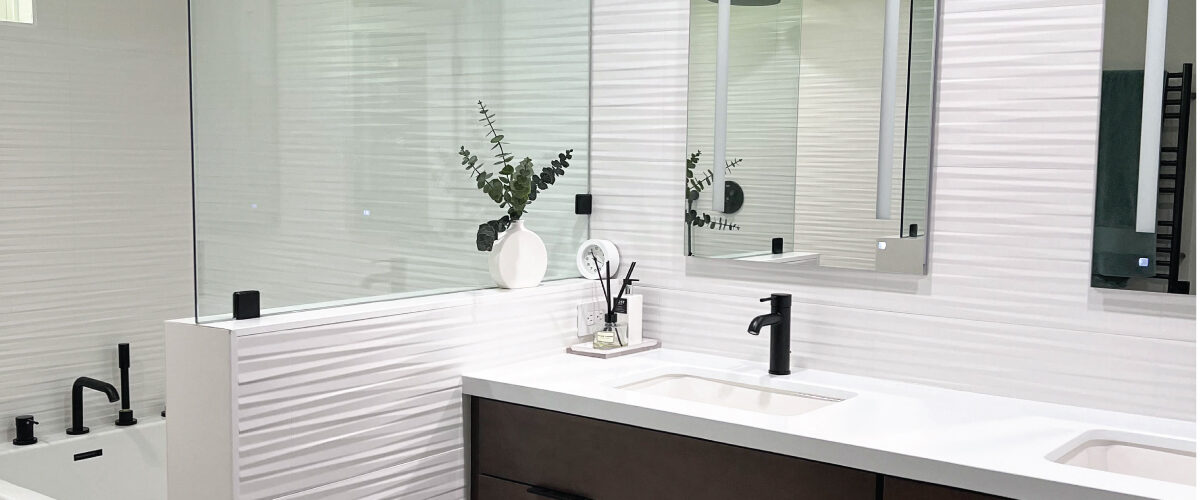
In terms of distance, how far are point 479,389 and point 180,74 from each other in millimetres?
1517

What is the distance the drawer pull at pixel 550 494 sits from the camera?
1921mm

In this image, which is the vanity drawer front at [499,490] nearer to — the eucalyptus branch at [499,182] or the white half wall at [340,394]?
the white half wall at [340,394]

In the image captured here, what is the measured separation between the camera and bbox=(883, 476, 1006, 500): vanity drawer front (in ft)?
4.87

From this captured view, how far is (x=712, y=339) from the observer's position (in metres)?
2.35

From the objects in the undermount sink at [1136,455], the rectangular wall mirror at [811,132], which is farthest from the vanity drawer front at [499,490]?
the undermount sink at [1136,455]

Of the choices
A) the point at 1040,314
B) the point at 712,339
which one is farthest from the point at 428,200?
the point at 1040,314

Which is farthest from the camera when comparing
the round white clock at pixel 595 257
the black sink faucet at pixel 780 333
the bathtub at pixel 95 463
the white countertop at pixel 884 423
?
the bathtub at pixel 95 463

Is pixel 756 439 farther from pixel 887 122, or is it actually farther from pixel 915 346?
pixel 887 122

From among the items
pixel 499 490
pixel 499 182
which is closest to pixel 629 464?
pixel 499 490

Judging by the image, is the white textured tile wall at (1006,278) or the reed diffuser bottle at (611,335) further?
the reed diffuser bottle at (611,335)

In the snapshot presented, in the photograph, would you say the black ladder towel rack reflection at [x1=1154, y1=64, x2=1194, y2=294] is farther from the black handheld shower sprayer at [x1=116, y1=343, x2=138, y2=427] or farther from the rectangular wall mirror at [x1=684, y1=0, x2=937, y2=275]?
the black handheld shower sprayer at [x1=116, y1=343, x2=138, y2=427]

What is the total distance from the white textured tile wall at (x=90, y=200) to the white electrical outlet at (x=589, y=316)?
1.32 meters

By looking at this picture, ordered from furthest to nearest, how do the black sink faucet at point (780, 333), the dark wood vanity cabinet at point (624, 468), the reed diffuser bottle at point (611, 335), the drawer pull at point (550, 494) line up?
the reed diffuser bottle at point (611, 335), the black sink faucet at point (780, 333), the drawer pull at point (550, 494), the dark wood vanity cabinet at point (624, 468)

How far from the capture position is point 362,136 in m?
1.95
